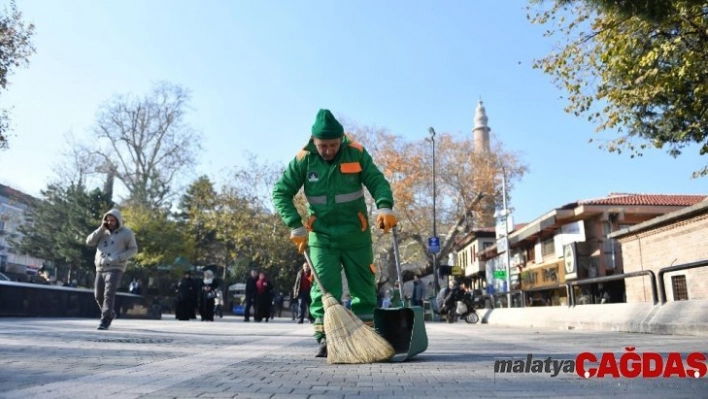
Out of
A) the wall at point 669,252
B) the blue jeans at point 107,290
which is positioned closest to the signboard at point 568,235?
the wall at point 669,252

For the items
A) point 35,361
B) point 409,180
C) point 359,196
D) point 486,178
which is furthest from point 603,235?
point 35,361

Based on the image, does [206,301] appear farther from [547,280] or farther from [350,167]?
[547,280]

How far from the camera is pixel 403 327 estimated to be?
5.02m

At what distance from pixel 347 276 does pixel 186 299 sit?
14.0m

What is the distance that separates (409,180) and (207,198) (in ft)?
50.5

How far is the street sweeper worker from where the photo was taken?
16.4 ft

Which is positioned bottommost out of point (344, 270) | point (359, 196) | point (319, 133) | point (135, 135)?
point (344, 270)

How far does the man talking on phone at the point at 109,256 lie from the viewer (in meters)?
8.64

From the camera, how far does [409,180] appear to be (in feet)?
117

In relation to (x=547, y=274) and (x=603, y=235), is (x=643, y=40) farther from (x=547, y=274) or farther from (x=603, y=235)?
(x=547, y=274)

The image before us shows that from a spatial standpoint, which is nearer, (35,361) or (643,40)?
(35,361)

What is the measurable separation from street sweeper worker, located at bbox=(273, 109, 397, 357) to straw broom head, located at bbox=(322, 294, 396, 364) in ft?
1.56

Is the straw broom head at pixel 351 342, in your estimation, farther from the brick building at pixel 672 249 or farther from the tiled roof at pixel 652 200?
the tiled roof at pixel 652 200

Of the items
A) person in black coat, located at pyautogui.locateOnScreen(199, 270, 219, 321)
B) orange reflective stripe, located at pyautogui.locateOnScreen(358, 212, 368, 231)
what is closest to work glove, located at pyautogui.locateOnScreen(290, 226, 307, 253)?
orange reflective stripe, located at pyautogui.locateOnScreen(358, 212, 368, 231)
